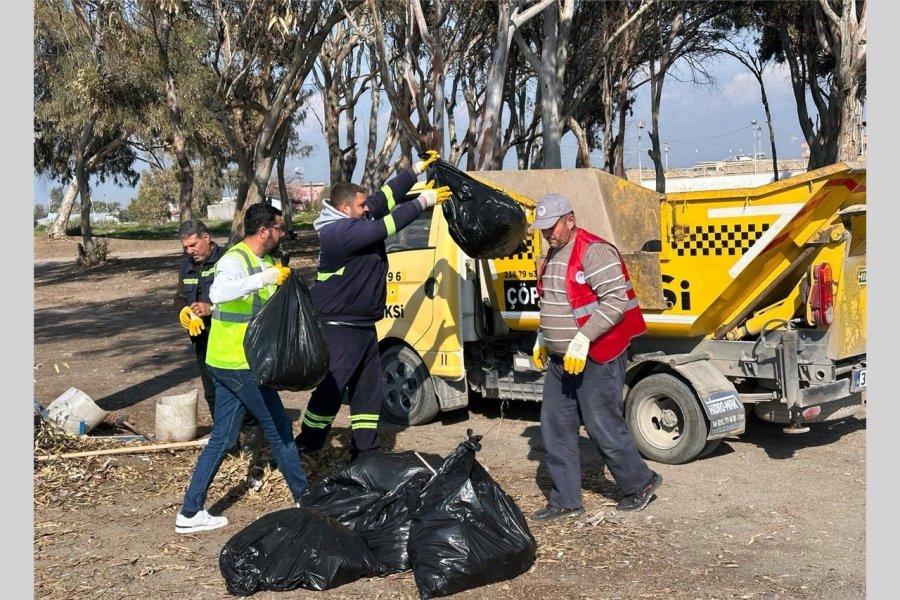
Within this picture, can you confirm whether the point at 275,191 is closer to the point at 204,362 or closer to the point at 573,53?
A: the point at 573,53

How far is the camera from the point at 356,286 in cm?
645

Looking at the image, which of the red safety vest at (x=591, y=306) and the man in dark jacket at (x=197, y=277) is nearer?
the red safety vest at (x=591, y=306)

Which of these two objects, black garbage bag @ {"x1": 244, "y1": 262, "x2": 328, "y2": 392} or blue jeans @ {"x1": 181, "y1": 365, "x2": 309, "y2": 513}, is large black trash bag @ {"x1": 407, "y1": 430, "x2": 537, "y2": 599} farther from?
blue jeans @ {"x1": 181, "y1": 365, "x2": 309, "y2": 513}

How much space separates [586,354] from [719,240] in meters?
1.85

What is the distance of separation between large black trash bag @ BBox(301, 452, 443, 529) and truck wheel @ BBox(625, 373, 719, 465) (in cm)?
208

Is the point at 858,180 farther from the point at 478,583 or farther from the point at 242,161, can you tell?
the point at 242,161

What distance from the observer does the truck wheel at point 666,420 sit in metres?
6.97

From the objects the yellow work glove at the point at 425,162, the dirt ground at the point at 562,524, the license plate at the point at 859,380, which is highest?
the yellow work glove at the point at 425,162

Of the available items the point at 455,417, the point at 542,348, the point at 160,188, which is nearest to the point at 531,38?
the point at 455,417

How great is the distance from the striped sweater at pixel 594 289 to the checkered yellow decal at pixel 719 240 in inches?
57.5

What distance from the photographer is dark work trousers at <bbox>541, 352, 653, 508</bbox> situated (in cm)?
591

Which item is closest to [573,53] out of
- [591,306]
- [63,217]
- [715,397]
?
[715,397]

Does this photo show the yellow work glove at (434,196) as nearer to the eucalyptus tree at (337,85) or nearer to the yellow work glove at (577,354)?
the yellow work glove at (577,354)

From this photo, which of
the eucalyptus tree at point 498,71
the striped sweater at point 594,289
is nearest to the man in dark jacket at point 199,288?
the striped sweater at point 594,289
